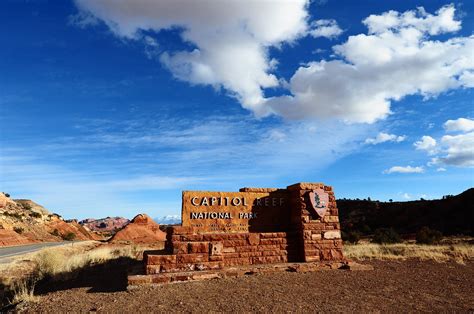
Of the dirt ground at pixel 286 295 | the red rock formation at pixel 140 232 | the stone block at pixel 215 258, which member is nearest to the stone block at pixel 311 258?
the dirt ground at pixel 286 295

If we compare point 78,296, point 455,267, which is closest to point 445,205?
point 455,267

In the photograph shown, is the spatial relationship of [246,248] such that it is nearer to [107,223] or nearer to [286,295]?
[286,295]

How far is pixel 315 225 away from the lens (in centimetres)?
1098

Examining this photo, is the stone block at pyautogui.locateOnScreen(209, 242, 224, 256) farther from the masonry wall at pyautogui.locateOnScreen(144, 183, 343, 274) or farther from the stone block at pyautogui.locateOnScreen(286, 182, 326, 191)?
the stone block at pyautogui.locateOnScreen(286, 182, 326, 191)

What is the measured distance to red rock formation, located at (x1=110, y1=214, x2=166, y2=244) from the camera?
112ft

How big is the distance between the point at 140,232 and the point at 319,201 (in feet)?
97.7

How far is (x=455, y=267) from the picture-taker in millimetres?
11578

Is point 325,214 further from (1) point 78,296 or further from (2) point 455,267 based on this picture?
(1) point 78,296

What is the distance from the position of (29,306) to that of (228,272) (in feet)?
15.8

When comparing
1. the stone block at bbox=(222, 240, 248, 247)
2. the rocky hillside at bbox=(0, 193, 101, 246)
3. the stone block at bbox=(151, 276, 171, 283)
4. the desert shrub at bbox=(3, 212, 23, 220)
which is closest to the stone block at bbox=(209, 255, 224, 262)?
the stone block at bbox=(222, 240, 248, 247)

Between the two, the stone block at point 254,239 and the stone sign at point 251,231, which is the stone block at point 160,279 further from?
the stone block at point 254,239

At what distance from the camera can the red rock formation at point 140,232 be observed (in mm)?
34000

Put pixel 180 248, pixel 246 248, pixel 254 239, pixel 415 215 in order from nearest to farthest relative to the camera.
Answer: pixel 180 248 → pixel 246 248 → pixel 254 239 → pixel 415 215

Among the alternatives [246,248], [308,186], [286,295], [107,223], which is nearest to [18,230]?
[246,248]
